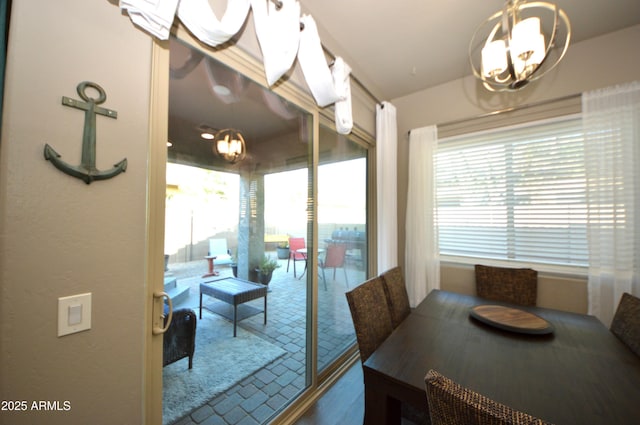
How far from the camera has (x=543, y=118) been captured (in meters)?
2.15

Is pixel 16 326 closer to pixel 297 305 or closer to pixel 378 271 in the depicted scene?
pixel 297 305

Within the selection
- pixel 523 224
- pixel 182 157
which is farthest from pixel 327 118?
pixel 523 224

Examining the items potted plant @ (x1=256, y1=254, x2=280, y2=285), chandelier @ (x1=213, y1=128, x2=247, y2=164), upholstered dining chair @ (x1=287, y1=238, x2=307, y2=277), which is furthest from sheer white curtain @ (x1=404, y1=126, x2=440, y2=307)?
chandelier @ (x1=213, y1=128, x2=247, y2=164)

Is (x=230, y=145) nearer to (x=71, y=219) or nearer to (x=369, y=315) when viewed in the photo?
(x=71, y=219)

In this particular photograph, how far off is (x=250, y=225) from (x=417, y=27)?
2182 mm

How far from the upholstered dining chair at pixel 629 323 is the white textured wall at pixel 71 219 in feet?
7.70

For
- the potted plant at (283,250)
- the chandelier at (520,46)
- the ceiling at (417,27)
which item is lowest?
the potted plant at (283,250)

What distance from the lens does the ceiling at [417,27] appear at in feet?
5.52

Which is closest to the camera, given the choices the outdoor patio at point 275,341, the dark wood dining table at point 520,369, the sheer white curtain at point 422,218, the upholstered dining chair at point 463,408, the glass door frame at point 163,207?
the upholstered dining chair at point 463,408

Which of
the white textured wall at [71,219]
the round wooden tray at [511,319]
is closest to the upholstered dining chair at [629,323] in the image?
the round wooden tray at [511,319]

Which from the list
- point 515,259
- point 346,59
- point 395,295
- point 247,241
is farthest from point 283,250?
point 515,259

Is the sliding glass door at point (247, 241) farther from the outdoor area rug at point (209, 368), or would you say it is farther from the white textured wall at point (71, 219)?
the white textured wall at point (71, 219)

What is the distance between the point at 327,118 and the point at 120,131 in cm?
156

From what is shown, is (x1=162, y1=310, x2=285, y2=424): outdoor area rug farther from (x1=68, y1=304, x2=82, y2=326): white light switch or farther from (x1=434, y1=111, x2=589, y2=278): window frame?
(x1=434, y1=111, x2=589, y2=278): window frame
